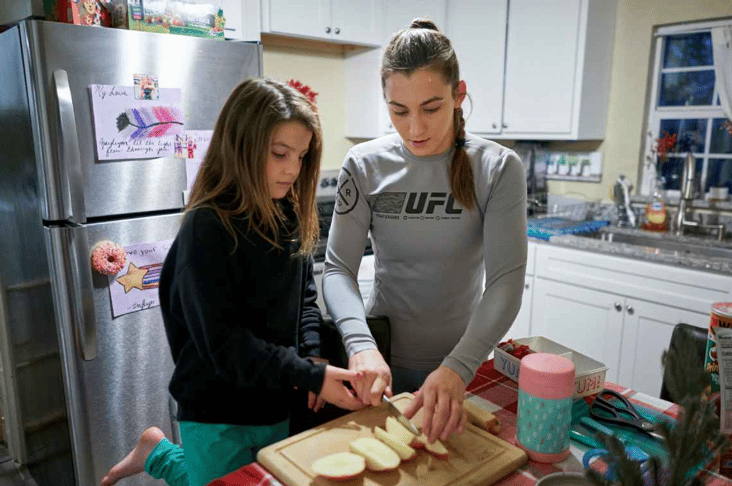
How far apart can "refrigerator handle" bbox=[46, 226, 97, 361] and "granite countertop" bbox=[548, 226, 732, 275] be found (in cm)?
197

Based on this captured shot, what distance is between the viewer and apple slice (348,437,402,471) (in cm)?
83

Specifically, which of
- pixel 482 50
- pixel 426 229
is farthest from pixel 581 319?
pixel 426 229

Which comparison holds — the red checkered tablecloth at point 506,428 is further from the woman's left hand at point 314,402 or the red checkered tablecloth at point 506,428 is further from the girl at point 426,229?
→ the woman's left hand at point 314,402

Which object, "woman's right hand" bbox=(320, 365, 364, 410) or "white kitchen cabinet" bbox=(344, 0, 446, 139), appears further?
"white kitchen cabinet" bbox=(344, 0, 446, 139)

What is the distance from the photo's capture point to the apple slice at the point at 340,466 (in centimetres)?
81

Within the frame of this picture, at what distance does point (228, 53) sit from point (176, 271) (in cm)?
120

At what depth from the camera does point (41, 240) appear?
180cm

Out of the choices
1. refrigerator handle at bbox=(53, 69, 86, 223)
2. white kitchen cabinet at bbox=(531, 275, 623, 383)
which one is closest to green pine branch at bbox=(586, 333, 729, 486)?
refrigerator handle at bbox=(53, 69, 86, 223)

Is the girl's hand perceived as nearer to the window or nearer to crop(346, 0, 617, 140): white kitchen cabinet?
crop(346, 0, 617, 140): white kitchen cabinet

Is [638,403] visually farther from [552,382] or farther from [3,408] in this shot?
[3,408]

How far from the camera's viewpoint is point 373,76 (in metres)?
3.39

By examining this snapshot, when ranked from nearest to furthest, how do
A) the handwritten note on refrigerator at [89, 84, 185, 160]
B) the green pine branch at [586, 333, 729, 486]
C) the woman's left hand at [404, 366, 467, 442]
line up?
the green pine branch at [586, 333, 729, 486] < the woman's left hand at [404, 366, 467, 442] < the handwritten note on refrigerator at [89, 84, 185, 160]

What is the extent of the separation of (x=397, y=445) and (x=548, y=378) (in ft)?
0.82

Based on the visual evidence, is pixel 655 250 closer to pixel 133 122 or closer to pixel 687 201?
pixel 687 201
